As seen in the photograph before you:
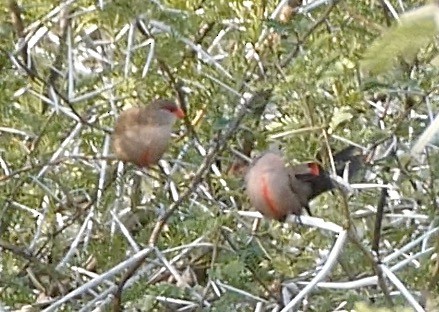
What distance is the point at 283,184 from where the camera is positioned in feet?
5.74

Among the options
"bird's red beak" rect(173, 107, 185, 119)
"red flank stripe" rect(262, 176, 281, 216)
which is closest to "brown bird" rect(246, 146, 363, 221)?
"red flank stripe" rect(262, 176, 281, 216)

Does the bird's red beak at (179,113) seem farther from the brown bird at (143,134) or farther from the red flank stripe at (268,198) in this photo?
the red flank stripe at (268,198)

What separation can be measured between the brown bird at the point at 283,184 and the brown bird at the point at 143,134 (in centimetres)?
21

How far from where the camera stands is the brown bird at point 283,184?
5.57 ft

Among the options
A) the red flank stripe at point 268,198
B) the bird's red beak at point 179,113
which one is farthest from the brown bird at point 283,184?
the bird's red beak at point 179,113

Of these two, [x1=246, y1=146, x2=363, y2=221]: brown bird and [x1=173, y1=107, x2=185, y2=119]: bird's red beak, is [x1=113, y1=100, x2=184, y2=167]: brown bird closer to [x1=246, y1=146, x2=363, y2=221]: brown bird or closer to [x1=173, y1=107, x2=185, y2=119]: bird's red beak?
[x1=173, y1=107, x2=185, y2=119]: bird's red beak

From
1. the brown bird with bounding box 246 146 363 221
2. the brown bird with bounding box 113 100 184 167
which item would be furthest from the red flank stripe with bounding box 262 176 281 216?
the brown bird with bounding box 113 100 184 167

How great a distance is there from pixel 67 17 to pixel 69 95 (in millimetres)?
160

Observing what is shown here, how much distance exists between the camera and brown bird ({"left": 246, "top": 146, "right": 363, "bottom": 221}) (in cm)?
170

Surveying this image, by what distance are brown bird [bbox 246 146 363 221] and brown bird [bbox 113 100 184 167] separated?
8.1 inches

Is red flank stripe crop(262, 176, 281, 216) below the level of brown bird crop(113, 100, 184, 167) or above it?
below

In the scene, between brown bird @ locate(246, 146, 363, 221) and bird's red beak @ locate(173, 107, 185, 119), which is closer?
brown bird @ locate(246, 146, 363, 221)

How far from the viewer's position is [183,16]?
1675 mm

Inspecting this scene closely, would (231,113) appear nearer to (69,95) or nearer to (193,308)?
(69,95)
